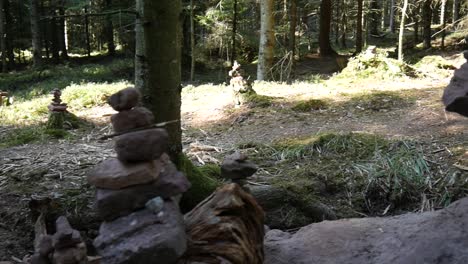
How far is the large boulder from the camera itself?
3652 millimetres

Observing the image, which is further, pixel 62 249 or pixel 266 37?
pixel 266 37

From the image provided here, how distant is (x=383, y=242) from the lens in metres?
3.91

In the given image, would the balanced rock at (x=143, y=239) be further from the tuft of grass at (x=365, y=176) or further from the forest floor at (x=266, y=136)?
the tuft of grass at (x=365, y=176)

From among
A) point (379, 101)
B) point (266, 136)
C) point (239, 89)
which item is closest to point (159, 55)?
point (266, 136)

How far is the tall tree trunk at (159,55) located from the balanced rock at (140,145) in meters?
1.46

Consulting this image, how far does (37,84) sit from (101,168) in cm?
1968

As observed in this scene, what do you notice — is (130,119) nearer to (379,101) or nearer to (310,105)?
(310,105)

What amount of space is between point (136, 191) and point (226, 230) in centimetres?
69

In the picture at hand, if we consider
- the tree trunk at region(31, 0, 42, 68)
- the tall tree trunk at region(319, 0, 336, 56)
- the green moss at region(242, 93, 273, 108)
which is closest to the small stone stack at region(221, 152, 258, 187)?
the green moss at region(242, 93, 273, 108)

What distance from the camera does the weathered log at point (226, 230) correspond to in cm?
320

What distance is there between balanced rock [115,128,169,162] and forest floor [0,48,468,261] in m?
1.78

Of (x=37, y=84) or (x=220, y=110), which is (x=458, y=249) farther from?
(x=37, y=84)

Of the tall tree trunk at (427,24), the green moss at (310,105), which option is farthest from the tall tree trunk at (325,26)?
the green moss at (310,105)

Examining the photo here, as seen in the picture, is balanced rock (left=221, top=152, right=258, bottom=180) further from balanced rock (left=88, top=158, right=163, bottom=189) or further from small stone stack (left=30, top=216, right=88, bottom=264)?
small stone stack (left=30, top=216, right=88, bottom=264)
